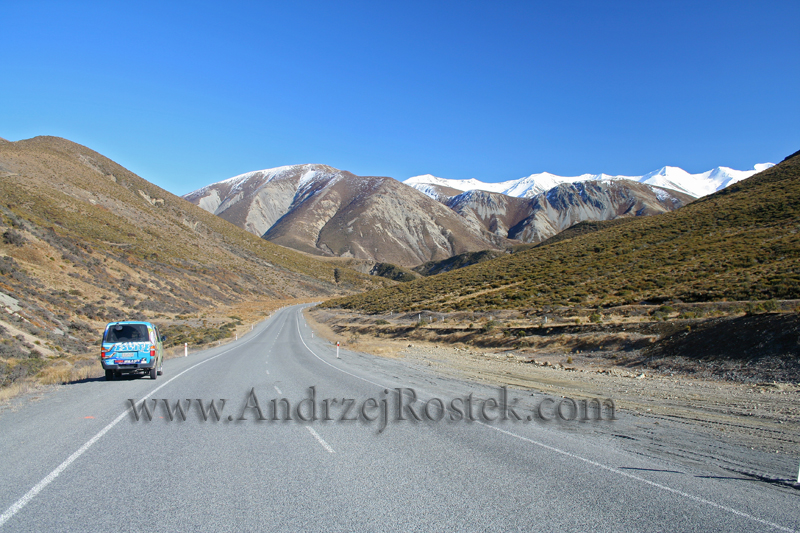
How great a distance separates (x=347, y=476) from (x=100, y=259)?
55460mm

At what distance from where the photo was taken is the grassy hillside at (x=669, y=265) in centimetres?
2703

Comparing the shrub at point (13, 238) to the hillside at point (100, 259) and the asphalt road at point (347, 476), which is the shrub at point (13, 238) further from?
the asphalt road at point (347, 476)

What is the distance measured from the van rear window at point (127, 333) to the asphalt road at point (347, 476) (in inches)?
186

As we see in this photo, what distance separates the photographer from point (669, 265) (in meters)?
34.7

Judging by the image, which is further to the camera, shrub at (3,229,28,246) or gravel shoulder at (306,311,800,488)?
shrub at (3,229,28,246)

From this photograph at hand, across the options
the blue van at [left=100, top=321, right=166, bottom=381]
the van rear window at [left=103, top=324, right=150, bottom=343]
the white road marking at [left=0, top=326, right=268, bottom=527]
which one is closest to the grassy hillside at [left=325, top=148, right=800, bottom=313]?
the blue van at [left=100, top=321, right=166, bottom=381]

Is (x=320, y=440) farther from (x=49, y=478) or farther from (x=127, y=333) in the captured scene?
(x=127, y=333)

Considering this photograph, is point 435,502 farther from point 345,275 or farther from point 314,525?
point 345,275

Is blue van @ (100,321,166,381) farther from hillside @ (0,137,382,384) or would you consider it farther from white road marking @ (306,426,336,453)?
white road marking @ (306,426,336,453)

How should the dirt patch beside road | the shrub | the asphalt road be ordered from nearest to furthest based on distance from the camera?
the asphalt road < the dirt patch beside road < the shrub

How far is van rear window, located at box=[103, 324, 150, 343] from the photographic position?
14.6 m

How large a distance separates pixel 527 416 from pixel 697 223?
4638 cm

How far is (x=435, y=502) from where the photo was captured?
15.8 feet

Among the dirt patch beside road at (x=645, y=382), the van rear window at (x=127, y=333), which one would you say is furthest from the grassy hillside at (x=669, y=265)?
the van rear window at (x=127, y=333)
